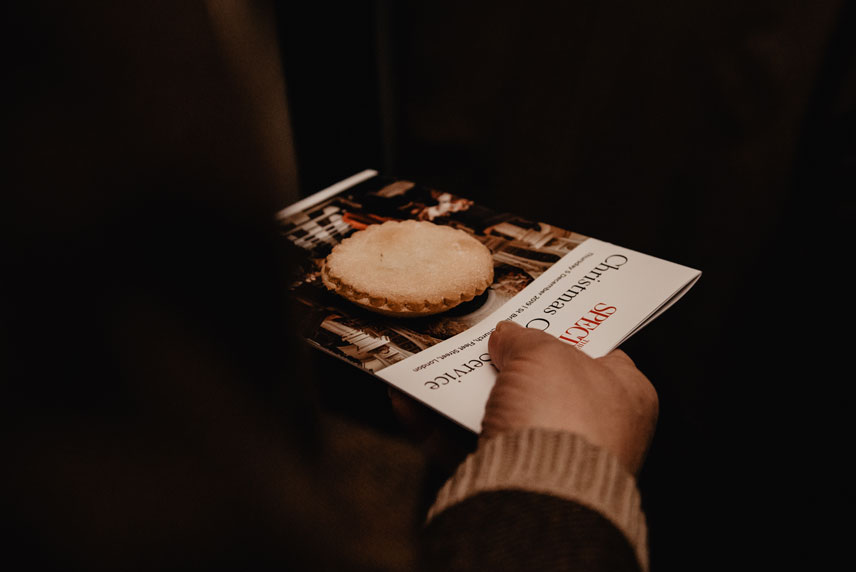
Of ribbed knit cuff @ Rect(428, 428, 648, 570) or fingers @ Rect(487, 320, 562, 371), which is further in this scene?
fingers @ Rect(487, 320, 562, 371)

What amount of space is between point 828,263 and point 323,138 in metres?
0.92

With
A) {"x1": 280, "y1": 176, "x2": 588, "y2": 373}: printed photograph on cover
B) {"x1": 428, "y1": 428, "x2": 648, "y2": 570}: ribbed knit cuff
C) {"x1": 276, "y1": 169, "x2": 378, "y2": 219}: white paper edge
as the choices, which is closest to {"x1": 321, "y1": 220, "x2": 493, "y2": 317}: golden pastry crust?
{"x1": 280, "y1": 176, "x2": 588, "y2": 373}: printed photograph on cover

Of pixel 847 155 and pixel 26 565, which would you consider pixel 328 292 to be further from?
pixel 847 155

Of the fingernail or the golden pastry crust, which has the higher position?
the golden pastry crust

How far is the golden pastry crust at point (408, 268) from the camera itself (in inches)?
24.5

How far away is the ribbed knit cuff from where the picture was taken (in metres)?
0.37

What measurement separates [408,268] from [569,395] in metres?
0.26

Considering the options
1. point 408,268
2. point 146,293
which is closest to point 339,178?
point 408,268

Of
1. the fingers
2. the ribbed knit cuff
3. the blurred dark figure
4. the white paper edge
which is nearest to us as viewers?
the blurred dark figure

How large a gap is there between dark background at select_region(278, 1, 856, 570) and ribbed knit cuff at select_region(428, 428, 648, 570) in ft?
2.16

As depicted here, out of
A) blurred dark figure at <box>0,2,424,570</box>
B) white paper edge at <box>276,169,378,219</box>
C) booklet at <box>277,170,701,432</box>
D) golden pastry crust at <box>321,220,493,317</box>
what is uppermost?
blurred dark figure at <box>0,2,424,570</box>

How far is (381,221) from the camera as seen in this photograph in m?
0.80

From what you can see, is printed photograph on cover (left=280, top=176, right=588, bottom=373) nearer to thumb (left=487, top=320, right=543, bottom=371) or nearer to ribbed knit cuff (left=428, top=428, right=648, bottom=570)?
thumb (left=487, top=320, right=543, bottom=371)

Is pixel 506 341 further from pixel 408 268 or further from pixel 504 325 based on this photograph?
pixel 408 268
